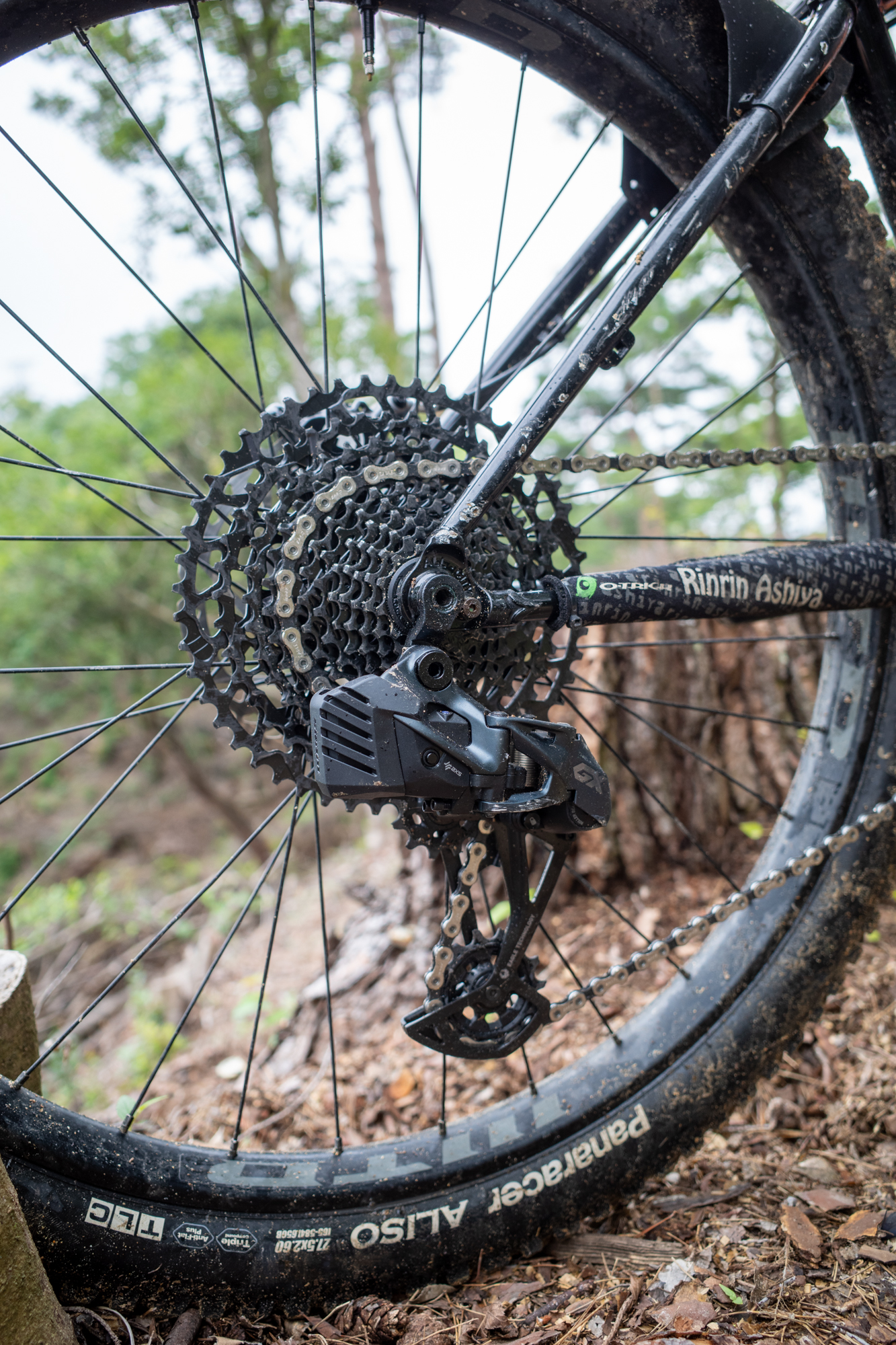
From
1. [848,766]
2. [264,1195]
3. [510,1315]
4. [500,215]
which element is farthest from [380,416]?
[510,1315]

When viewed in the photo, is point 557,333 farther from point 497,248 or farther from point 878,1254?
point 878,1254

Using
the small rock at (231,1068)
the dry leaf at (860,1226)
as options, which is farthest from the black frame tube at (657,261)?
the small rock at (231,1068)

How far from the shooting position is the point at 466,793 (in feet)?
4.43

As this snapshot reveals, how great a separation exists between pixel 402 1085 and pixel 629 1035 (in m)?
0.88

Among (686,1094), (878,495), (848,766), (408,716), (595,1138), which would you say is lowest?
(595,1138)

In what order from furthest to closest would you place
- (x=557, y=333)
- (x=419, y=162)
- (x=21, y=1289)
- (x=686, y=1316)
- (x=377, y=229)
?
(x=377, y=229) < (x=557, y=333) < (x=419, y=162) < (x=686, y=1316) < (x=21, y=1289)

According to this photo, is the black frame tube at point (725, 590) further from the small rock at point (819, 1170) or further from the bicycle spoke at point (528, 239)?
the small rock at point (819, 1170)

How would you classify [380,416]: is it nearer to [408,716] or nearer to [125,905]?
[408,716]

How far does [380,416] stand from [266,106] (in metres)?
8.11

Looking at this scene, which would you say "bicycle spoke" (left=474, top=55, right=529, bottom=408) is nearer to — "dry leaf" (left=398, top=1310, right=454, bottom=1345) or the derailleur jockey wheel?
the derailleur jockey wheel

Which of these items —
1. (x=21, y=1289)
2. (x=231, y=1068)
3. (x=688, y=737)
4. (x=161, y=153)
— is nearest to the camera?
(x=21, y=1289)

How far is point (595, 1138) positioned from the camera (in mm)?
1626

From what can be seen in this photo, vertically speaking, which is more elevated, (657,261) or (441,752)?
(657,261)

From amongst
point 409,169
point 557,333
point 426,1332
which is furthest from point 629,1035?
point 409,169
